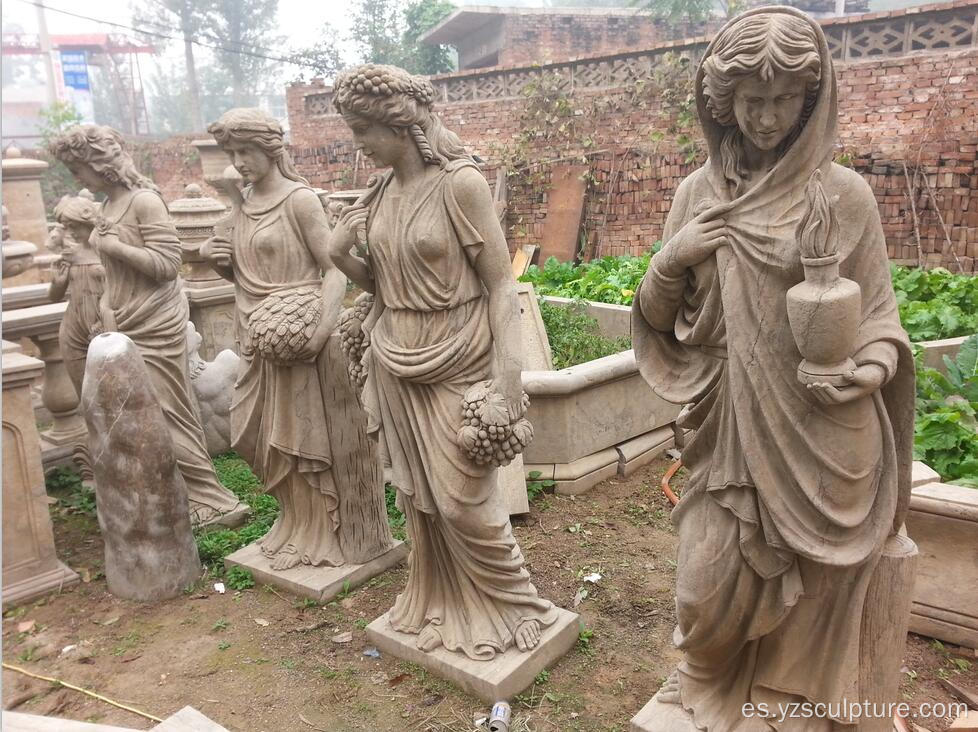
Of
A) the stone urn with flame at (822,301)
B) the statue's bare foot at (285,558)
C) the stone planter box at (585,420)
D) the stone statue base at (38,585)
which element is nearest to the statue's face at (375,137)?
the stone urn with flame at (822,301)

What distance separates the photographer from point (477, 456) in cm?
300

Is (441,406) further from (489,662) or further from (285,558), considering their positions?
(285,558)

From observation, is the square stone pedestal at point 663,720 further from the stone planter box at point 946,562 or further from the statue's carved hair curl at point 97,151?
the statue's carved hair curl at point 97,151

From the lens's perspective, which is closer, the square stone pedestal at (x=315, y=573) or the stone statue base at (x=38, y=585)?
the square stone pedestal at (x=315, y=573)

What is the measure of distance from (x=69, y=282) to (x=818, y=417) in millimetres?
5099

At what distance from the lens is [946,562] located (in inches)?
136

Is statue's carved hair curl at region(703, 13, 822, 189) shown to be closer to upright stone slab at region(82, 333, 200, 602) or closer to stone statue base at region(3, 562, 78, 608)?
upright stone slab at region(82, 333, 200, 602)

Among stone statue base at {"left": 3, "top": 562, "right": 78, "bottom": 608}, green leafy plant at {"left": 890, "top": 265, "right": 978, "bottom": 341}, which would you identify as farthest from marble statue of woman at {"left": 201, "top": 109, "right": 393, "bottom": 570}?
green leafy plant at {"left": 890, "top": 265, "right": 978, "bottom": 341}

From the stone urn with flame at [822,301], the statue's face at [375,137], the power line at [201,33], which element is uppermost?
the power line at [201,33]

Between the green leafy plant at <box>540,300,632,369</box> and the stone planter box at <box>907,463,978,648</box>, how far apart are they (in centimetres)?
304

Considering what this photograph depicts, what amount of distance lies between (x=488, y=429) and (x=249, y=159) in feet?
6.44

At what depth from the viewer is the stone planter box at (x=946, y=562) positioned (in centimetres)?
339

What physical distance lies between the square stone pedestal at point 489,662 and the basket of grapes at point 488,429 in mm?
917

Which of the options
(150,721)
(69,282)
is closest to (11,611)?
(150,721)
